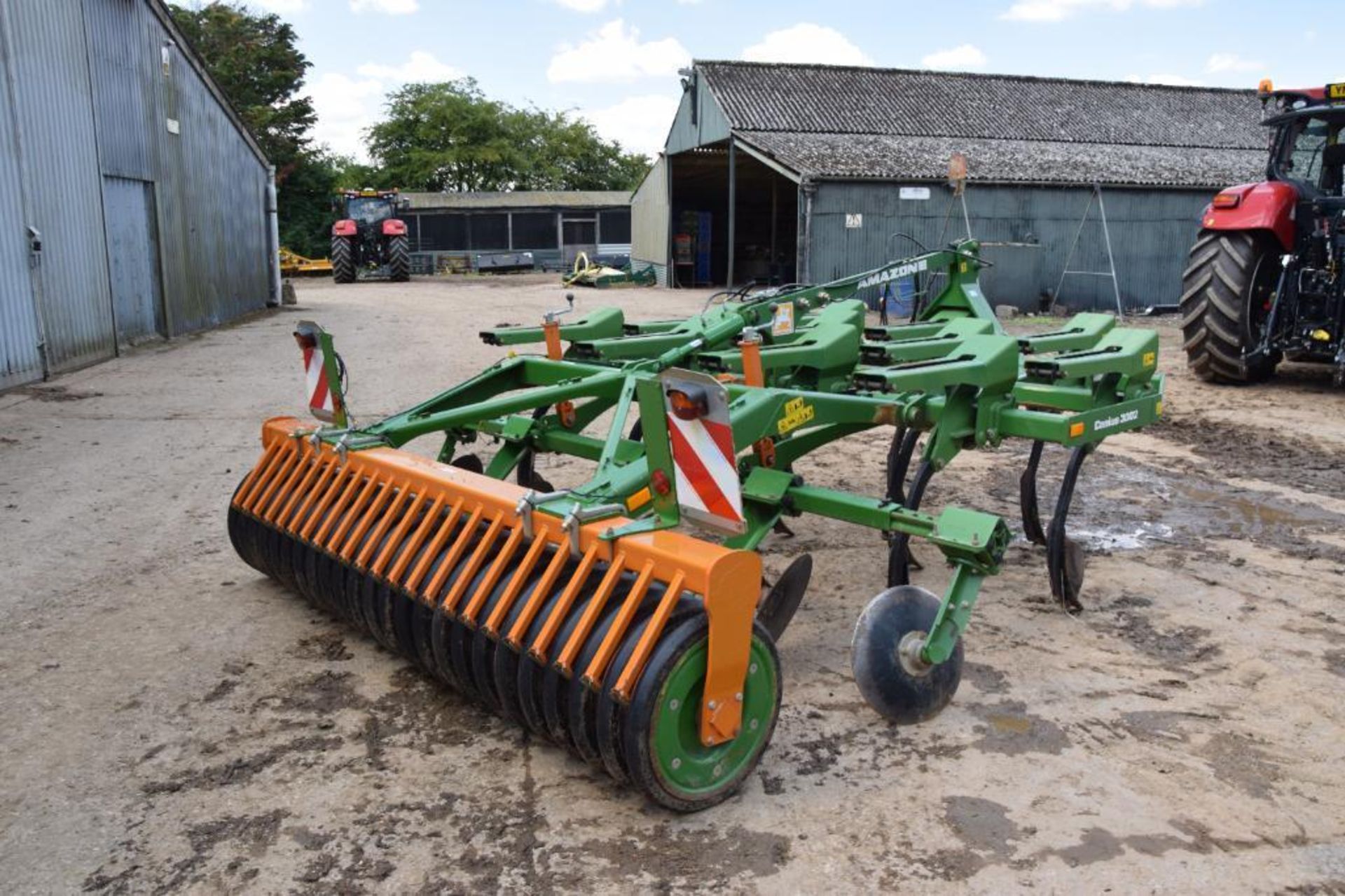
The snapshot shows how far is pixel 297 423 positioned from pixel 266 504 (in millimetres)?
382

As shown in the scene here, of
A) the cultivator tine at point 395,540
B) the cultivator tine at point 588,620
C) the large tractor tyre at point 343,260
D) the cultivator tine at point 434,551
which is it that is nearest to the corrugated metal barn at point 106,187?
the cultivator tine at point 395,540

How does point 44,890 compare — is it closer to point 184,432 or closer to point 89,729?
point 89,729

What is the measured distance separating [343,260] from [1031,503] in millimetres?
27244

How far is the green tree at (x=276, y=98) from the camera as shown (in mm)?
41312

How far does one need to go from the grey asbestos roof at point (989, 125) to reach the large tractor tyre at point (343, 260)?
11397 millimetres

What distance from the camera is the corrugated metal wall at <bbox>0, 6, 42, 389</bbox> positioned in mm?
9922

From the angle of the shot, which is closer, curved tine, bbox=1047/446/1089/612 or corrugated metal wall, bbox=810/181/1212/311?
curved tine, bbox=1047/446/1089/612

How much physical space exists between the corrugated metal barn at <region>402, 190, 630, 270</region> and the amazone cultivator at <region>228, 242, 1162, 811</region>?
34.0 m

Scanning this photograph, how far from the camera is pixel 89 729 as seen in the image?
3291mm

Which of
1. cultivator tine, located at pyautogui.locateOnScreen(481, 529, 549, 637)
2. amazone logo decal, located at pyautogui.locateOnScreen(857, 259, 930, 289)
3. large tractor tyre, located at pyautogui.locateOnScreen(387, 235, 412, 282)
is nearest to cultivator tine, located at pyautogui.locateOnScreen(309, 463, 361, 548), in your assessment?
cultivator tine, located at pyautogui.locateOnScreen(481, 529, 549, 637)

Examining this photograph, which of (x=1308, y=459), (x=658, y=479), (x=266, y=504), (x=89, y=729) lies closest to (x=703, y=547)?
(x=658, y=479)

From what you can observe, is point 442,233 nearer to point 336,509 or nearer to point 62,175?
point 62,175

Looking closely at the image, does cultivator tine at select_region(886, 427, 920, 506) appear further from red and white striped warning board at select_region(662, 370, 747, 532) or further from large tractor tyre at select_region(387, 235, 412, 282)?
large tractor tyre at select_region(387, 235, 412, 282)

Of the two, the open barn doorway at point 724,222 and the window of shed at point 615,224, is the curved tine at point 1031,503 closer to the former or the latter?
the open barn doorway at point 724,222
